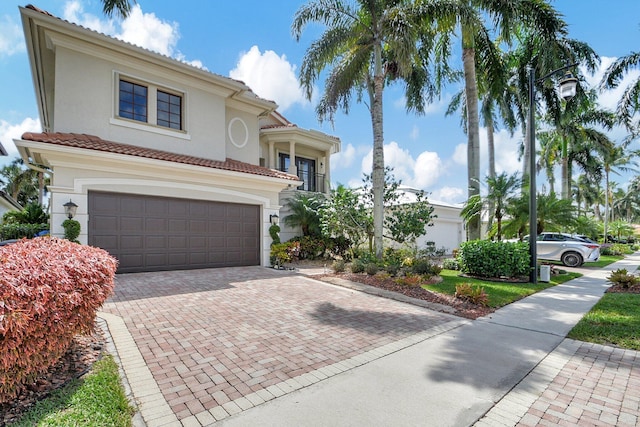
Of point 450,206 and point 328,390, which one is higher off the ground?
point 450,206

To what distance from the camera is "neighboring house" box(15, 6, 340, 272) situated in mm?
9335

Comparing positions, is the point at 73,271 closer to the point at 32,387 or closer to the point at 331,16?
the point at 32,387

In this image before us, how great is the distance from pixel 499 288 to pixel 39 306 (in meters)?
10.2

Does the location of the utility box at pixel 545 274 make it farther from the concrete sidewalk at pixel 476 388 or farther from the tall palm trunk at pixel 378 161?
the concrete sidewalk at pixel 476 388

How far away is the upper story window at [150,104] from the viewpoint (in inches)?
438

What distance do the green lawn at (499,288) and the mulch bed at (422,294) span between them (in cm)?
48

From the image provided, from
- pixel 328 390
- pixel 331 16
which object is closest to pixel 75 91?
pixel 331 16

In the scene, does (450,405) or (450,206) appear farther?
(450,206)

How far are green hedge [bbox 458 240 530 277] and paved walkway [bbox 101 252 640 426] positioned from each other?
11.7 feet

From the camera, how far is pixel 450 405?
3.20m

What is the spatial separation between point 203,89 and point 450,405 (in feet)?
43.4

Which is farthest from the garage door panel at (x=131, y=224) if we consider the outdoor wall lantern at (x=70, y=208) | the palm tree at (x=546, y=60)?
the palm tree at (x=546, y=60)

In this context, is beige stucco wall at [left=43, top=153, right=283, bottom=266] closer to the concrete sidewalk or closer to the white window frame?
the white window frame

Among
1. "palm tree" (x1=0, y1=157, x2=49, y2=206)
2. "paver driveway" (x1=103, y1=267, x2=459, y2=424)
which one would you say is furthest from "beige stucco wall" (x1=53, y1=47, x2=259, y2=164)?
"palm tree" (x1=0, y1=157, x2=49, y2=206)
